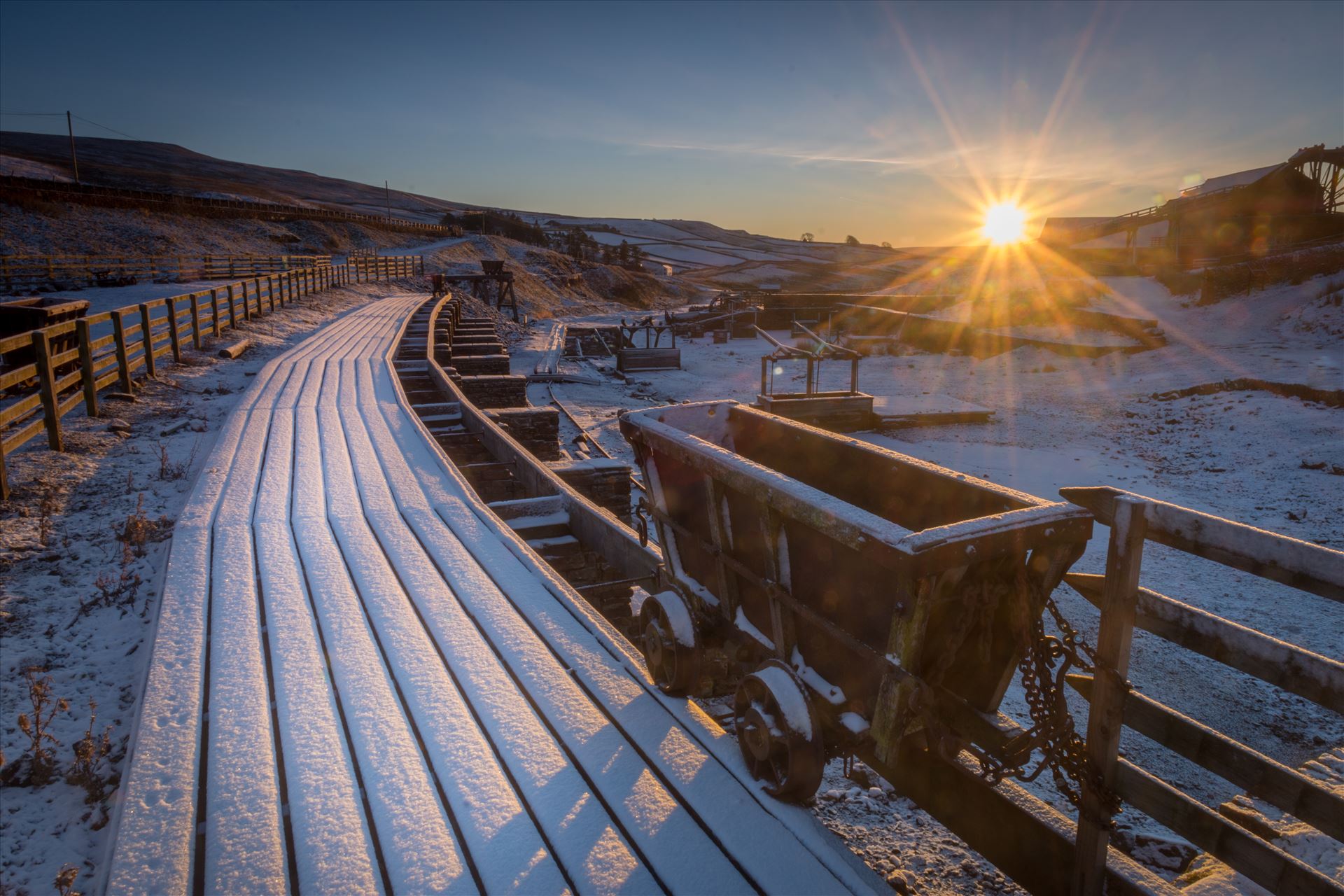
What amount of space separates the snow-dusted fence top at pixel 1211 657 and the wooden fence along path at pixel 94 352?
308 inches

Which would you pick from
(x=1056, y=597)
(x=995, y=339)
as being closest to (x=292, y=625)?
(x=1056, y=597)

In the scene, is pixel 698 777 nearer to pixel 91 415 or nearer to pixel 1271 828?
pixel 1271 828

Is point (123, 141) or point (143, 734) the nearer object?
point (143, 734)

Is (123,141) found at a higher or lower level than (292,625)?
higher

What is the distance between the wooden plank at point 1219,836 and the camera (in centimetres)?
239

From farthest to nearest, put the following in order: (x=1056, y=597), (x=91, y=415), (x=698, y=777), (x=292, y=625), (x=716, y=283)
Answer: (x=716, y=283) < (x=1056, y=597) < (x=91, y=415) < (x=292, y=625) < (x=698, y=777)

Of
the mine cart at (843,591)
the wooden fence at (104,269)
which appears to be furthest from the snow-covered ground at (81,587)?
A: the wooden fence at (104,269)

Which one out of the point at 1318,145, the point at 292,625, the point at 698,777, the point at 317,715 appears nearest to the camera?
the point at 698,777

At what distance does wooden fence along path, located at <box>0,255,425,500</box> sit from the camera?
22.4ft

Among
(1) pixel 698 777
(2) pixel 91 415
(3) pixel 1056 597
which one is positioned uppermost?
(2) pixel 91 415

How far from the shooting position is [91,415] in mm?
8422

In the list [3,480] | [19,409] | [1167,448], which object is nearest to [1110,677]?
[3,480]

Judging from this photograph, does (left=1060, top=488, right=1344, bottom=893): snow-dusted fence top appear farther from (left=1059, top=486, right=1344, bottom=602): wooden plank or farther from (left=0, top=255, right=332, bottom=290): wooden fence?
(left=0, top=255, right=332, bottom=290): wooden fence

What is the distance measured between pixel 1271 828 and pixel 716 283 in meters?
101
